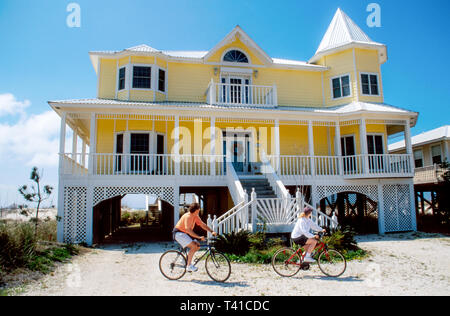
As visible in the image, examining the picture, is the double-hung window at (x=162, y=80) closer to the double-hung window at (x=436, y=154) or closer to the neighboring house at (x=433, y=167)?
the neighboring house at (x=433, y=167)

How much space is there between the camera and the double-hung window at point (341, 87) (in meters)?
19.2

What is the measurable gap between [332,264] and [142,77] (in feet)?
45.2

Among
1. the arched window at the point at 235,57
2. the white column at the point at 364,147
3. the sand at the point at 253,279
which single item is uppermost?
the arched window at the point at 235,57

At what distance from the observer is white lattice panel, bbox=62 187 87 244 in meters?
13.4

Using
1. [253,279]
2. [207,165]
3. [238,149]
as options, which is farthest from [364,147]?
[253,279]

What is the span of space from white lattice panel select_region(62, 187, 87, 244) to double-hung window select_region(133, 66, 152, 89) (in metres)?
6.53

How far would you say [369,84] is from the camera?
1914cm

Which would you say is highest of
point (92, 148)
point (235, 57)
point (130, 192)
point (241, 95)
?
point (235, 57)

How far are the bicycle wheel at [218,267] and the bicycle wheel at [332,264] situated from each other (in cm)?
221

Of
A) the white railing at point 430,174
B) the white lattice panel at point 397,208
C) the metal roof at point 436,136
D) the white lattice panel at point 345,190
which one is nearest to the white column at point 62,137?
the white lattice panel at point 345,190

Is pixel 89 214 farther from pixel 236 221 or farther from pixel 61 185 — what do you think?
pixel 236 221

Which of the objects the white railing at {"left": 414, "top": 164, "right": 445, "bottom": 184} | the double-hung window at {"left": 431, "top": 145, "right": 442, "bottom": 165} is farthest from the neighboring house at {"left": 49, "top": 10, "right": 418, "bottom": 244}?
the double-hung window at {"left": 431, "top": 145, "right": 442, "bottom": 165}

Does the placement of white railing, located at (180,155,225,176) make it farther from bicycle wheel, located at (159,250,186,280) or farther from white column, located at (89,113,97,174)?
bicycle wheel, located at (159,250,186,280)
